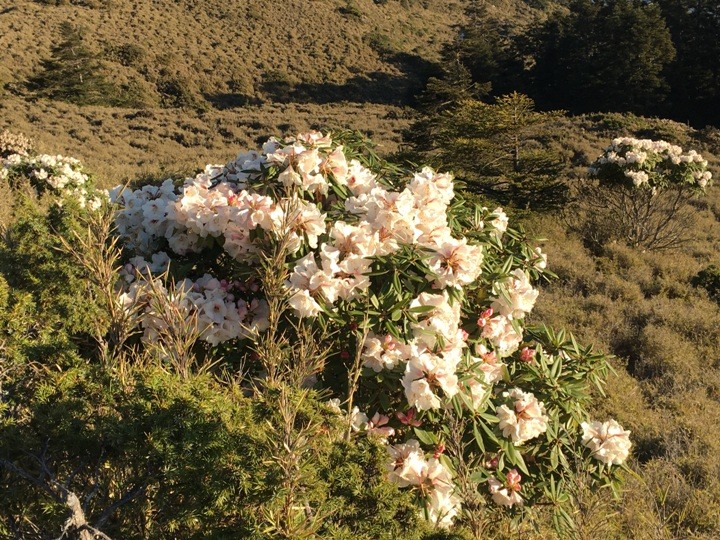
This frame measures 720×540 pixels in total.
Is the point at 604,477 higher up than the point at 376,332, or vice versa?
the point at 376,332

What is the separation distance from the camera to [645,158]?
29.9 ft

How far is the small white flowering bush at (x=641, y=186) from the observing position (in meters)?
9.19

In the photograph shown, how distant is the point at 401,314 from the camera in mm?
2215

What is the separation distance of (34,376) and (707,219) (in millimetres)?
12643

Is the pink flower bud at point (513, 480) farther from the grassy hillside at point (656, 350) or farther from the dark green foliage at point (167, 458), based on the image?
the dark green foliage at point (167, 458)

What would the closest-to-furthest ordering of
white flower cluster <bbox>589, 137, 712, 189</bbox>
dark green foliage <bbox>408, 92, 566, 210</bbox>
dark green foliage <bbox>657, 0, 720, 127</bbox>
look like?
white flower cluster <bbox>589, 137, 712, 189</bbox>, dark green foliage <bbox>408, 92, 566, 210</bbox>, dark green foliage <bbox>657, 0, 720, 127</bbox>

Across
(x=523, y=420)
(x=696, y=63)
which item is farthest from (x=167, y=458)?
(x=696, y=63)

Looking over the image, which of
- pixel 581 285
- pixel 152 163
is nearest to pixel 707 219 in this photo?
pixel 581 285

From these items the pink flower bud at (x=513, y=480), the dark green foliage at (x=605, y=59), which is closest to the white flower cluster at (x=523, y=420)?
the pink flower bud at (x=513, y=480)

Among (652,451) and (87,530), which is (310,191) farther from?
(652,451)

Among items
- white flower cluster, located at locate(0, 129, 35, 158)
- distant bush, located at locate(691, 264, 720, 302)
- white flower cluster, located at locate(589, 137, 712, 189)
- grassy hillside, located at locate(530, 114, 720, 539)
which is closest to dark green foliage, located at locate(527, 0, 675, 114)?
grassy hillside, located at locate(530, 114, 720, 539)

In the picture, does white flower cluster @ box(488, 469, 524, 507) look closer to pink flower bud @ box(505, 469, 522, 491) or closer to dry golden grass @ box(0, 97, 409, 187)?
pink flower bud @ box(505, 469, 522, 491)

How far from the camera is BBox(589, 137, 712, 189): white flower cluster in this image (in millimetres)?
9086

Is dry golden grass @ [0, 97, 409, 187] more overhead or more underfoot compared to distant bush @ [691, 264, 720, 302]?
more underfoot
